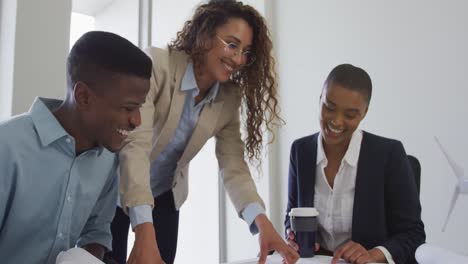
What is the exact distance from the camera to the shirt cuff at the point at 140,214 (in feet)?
3.23

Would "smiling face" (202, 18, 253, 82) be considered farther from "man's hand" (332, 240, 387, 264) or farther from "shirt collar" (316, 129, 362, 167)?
"man's hand" (332, 240, 387, 264)

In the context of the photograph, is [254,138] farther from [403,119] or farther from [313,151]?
[403,119]

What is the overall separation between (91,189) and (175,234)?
628 millimetres

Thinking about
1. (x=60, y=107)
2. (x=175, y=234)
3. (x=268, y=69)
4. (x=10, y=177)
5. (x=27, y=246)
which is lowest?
(x=175, y=234)

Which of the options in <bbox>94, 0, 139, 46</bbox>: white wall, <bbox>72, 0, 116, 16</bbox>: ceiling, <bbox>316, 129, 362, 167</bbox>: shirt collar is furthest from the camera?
<bbox>94, 0, 139, 46</bbox>: white wall

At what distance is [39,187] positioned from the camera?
90 centimetres

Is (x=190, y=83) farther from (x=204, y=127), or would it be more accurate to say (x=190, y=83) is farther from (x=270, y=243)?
(x=270, y=243)

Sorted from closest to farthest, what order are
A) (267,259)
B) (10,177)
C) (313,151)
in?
(10,177), (267,259), (313,151)

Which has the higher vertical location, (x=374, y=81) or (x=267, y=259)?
(x=374, y=81)

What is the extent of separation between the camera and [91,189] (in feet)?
3.34

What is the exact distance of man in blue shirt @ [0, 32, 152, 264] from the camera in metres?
0.89

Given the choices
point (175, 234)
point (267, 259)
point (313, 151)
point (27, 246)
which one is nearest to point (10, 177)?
point (27, 246)

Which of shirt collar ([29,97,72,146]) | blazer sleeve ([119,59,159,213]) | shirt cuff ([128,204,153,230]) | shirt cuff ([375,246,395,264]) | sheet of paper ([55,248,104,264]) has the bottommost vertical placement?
shirt cuff ([375,246,395,264])

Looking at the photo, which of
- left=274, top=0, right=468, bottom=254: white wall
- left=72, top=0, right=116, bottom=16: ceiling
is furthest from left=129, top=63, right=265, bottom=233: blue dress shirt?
left=274, top=0, right=468, bottom=254: white wall
